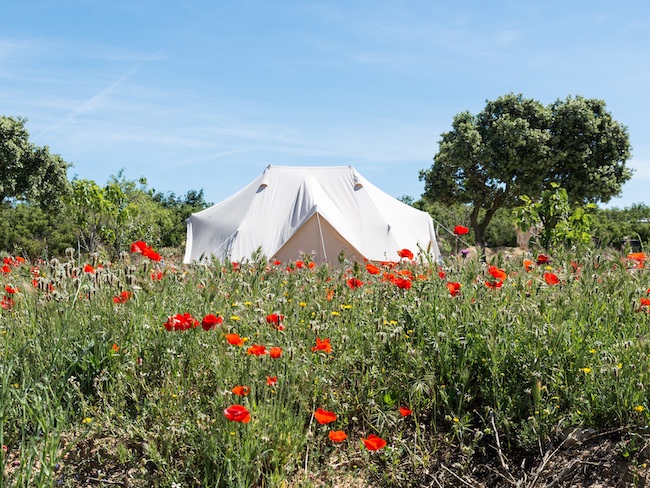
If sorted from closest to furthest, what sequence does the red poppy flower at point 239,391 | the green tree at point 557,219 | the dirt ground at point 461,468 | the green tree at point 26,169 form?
the red poppy flower at point 239,391
the dirt ground at point 461,468
the green tree at point 557,219
the green tree at point 26,169

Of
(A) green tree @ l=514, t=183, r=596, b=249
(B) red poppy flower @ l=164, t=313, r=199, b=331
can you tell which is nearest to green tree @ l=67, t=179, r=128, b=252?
(A) green tree @ l=514, t=183, r=596, b=249

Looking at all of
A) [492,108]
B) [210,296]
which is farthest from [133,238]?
[210,296]

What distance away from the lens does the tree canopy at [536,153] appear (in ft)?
87.2

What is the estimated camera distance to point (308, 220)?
50.2 feet

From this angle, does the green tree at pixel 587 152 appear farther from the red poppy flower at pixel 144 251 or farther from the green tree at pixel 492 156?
the red poppy flower at pixel 144 251

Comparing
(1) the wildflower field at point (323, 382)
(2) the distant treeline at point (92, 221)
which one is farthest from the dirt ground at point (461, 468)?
(2) the distant treeline at point (92, 221)

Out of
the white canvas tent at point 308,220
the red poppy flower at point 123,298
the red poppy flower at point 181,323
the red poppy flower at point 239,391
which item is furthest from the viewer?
the white canvas tent at point 308,220

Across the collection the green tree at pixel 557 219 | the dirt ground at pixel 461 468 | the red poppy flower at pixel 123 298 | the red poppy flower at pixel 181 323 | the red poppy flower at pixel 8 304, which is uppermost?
the green tree at pixel 557 219

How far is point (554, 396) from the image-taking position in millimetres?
2709

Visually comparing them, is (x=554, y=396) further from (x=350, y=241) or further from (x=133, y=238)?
(x=133, y=238)

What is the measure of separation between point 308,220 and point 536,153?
1556cm

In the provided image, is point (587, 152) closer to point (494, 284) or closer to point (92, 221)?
point (92, 221)

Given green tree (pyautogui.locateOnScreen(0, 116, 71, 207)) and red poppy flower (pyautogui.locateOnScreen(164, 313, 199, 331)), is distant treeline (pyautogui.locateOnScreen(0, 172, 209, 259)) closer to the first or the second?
green tree (pyautogui.locateOnScreen(0, 116, 71, 207))

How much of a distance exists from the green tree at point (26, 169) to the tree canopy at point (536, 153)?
61.2 ft
